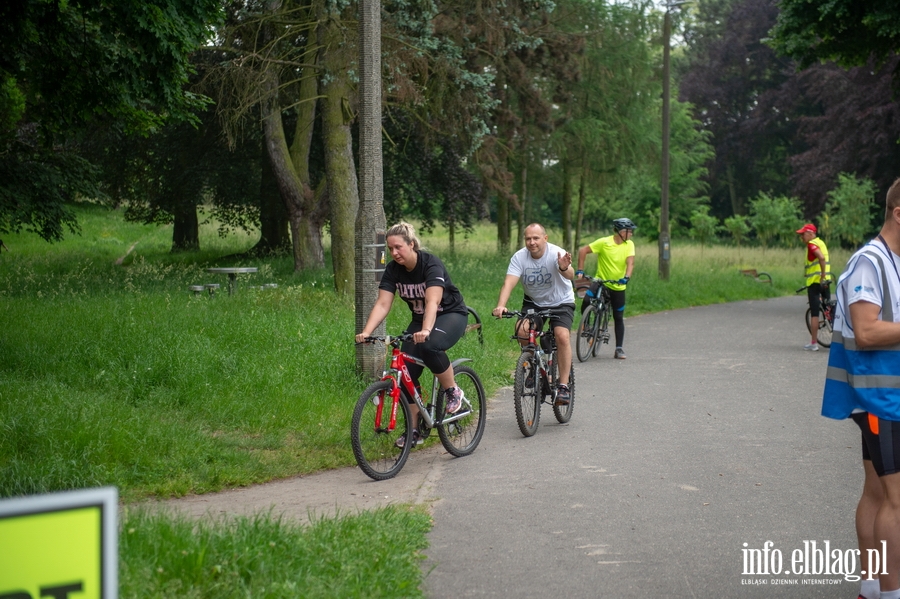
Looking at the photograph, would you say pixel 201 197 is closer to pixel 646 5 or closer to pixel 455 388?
pixel 646 5

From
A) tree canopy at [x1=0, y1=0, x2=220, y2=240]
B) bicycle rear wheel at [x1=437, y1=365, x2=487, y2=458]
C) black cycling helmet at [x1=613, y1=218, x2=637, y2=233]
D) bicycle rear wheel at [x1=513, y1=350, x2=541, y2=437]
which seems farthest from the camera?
black cycling helmet at [x1=613, y1=218, x2=637, y2=233]

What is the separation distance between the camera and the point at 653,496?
6738 millimetres

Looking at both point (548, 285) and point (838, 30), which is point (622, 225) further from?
point (838, 30)

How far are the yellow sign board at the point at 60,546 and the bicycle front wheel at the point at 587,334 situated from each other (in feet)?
40.6

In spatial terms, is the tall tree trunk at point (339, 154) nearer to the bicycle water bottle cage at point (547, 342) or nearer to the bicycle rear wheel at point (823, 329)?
the bicycle rear wheel at point (823, 329)

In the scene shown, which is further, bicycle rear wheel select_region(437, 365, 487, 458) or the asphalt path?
bicycle rear wheel select_region(437, 365, 487, 458)

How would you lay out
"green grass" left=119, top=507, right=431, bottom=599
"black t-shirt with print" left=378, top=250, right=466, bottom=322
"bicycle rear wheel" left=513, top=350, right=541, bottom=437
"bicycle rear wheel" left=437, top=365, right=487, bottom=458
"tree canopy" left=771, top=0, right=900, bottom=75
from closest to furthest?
"green grass" left=119, top=507, right=431, bottom=599, "black t-shirt with print" left=378, top=250, right=466, bottom=322, "bicycle rear wheel" left=437, top=365, right=487, bottom=458, "bicycle rear wheel" left=513, top=350, right=541, bottom=437, "tree canopy" left=771, top=0, right=900, bottom=75

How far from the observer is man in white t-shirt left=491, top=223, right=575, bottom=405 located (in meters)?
9.45

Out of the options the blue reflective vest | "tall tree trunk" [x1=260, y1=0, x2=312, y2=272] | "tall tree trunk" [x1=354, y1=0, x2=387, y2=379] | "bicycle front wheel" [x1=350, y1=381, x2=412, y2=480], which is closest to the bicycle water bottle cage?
"tall tree trunk" [x1=354, y1=0, x2=387, y2=379]

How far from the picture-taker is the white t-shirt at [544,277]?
955 centimetres

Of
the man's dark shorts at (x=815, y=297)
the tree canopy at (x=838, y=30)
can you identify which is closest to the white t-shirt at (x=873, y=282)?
the man's dark shorts at (x=815, y=297)

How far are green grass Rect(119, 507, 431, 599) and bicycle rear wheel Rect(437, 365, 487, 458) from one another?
8.04 feet

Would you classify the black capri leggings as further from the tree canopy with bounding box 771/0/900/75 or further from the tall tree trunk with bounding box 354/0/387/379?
the tree canopy with bounding box 771/0/900/75

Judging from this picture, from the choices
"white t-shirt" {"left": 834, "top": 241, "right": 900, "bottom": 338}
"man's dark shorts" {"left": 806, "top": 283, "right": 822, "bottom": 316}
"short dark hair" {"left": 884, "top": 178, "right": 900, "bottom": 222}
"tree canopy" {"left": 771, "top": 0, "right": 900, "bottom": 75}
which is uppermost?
"tree canopy" {"left": 771, "top": 0, "right": 900, "bottom": 75}
